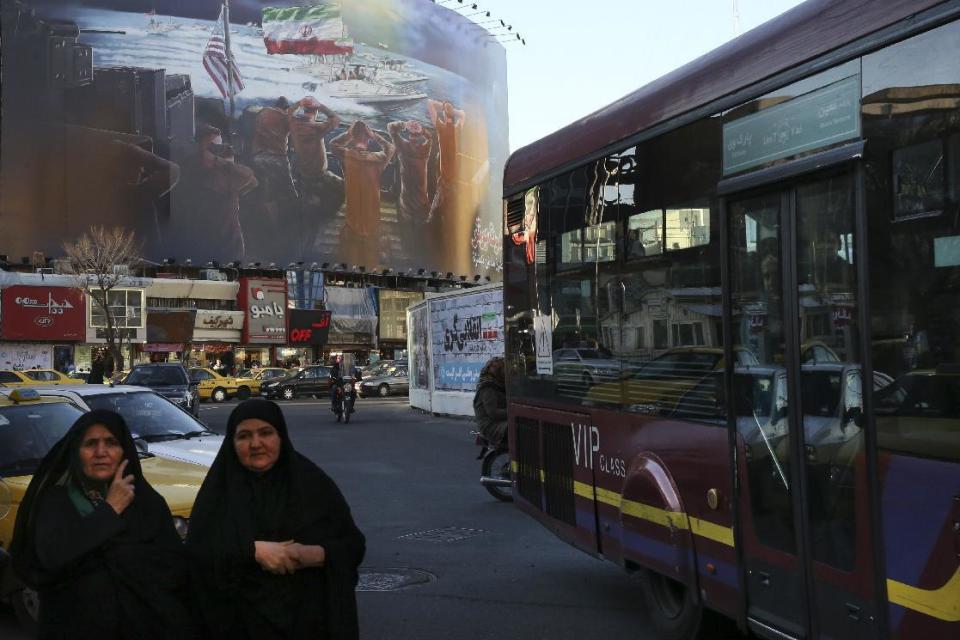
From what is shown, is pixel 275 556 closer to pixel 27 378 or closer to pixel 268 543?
pixel 268 543

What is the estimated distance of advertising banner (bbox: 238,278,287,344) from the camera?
238 ft

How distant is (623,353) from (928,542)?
108 inches

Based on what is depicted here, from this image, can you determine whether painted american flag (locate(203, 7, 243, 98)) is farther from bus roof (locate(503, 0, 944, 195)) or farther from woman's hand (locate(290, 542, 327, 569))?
woman's hand (locate(290, 542, 327, 569))

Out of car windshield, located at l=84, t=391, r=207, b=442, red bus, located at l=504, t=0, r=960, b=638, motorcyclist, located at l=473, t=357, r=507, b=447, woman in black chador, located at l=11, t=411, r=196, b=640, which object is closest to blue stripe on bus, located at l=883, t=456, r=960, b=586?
red bus, located at l=504, t=0, r=960, b=638

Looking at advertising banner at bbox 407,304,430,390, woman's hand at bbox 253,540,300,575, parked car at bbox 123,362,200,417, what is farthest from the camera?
advertising banner at bbox 407,304,430,390

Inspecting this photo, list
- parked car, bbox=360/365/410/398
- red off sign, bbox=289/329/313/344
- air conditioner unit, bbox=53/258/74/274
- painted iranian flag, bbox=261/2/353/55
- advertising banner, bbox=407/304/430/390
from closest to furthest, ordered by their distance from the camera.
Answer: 1. advertising banner, bbox=407/304/430/390
2. parked car, bbox=360/365/410/398
3. air conditioner unit, bbox=53/258/74/274
4. red off sign, bbox=289/329/313/344
5. painted iranian flag, bbox=261/2/353/55

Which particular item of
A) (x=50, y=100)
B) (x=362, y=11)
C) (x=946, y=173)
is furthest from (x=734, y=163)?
(x=362, y=11)

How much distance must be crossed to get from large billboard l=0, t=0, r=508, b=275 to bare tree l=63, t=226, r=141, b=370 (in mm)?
2885

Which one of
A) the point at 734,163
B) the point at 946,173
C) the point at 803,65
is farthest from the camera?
the point at 734,163

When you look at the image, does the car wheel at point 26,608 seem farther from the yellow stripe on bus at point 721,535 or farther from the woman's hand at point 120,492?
the woman's hand at point 120,492

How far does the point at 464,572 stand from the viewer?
28.6 feet

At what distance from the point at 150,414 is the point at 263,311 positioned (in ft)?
210

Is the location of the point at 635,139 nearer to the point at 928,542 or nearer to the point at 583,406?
the point at 583,406

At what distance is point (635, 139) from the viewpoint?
6246mm
